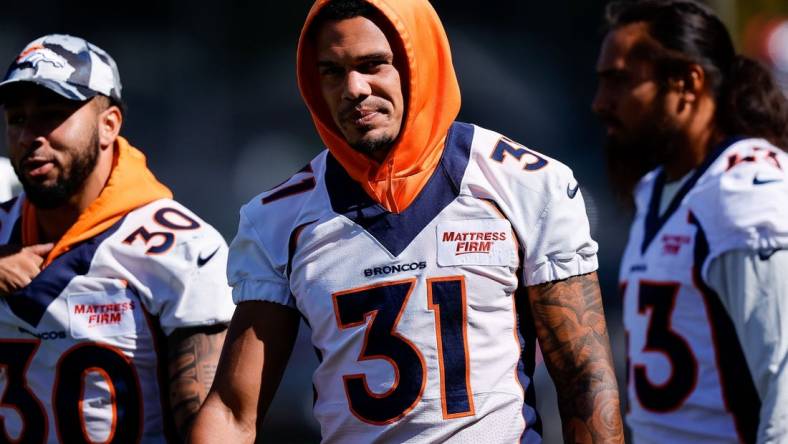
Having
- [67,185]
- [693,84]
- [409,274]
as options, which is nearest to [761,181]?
[693,84]

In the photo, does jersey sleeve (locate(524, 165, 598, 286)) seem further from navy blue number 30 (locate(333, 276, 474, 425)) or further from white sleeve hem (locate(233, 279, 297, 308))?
white sleeve hem (locate(233, 279, 297, 308))

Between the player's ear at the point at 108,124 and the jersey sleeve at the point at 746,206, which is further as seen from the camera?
the player's ear at the point at 108,124

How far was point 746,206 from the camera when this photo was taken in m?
4.45

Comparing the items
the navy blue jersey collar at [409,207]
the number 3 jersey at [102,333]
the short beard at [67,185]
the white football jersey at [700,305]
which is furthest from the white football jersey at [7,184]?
the white football jersey at [700,305]

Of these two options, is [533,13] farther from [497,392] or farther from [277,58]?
[497,392]

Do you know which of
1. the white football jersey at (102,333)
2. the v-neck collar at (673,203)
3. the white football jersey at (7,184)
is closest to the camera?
the white football jersey at (102,333)

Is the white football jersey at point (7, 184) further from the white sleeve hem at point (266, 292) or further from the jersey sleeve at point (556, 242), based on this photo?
the jersey sleeve at point (556, 242)

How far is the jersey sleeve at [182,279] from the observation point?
4105mm

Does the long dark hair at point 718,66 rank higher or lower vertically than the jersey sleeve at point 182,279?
higher

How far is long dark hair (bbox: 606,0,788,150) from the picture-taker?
5078mm

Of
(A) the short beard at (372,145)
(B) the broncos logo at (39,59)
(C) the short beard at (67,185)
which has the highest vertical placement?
(B) the broncos logo at (39,59)

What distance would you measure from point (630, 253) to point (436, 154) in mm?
1668

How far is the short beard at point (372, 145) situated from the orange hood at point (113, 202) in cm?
103

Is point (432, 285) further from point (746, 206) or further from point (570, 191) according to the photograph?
point (746, 206)
